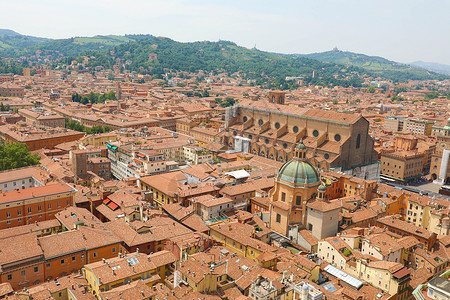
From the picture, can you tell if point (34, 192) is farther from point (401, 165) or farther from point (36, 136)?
point (401, 165)

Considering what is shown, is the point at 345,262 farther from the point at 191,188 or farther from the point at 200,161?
the point at 200,161

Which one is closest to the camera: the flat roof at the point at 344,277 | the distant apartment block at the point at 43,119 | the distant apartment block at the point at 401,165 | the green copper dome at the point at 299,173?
the flat roof at the point at 344,277

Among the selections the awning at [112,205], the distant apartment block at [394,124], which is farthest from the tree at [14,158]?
the distant apartment block at [394,124]

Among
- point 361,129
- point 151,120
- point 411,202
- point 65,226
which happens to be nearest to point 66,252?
point 65,226

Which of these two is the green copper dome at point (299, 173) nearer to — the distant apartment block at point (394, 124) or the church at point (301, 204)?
the church at point (301, 204)

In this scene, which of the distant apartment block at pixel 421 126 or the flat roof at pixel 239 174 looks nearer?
the flat roof at pixel 239 174

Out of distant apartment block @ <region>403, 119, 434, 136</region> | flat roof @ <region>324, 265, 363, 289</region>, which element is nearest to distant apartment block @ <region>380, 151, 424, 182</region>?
distant apartment block @ <region>403, 119, 434, 136</region>

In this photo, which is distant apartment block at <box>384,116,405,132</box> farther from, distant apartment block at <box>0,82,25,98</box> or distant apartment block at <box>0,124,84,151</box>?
distant apartment block at <box>0,82,25,98</box>
